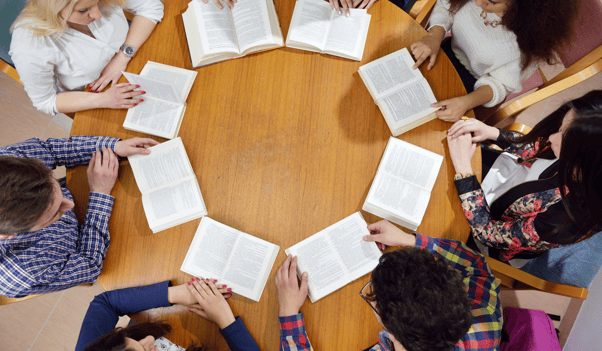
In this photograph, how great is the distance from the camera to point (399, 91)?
1.35 meters

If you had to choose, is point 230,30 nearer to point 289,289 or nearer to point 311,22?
point 311,22

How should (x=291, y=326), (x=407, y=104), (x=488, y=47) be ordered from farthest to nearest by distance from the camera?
(x=488, y=47) → (x=407, y=104) → (x=291, y=326)

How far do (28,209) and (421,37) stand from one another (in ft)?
5.16

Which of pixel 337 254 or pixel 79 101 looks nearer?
pixel 337 254

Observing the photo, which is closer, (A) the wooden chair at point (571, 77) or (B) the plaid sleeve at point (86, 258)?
(B) the plaid sleeve at point (86, 258)

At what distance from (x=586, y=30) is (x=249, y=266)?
1609 millimetres

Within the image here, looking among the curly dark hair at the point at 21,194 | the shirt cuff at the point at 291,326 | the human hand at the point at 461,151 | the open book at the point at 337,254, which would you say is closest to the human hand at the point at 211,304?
the shirt cuff at the point at 291,326

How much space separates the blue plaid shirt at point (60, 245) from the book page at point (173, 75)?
0.32 metres

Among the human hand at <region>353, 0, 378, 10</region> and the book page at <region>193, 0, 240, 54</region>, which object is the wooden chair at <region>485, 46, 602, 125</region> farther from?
the book page at <region>193, 0, 240, 54</region>

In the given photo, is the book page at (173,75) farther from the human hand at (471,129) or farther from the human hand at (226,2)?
the human hand at (471,129)

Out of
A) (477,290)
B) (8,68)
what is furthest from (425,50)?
(8,68)

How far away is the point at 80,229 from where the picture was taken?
1267 millimetres

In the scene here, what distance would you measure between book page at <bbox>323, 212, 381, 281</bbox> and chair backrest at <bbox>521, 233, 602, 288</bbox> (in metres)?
0.75

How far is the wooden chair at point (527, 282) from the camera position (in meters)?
1.19
